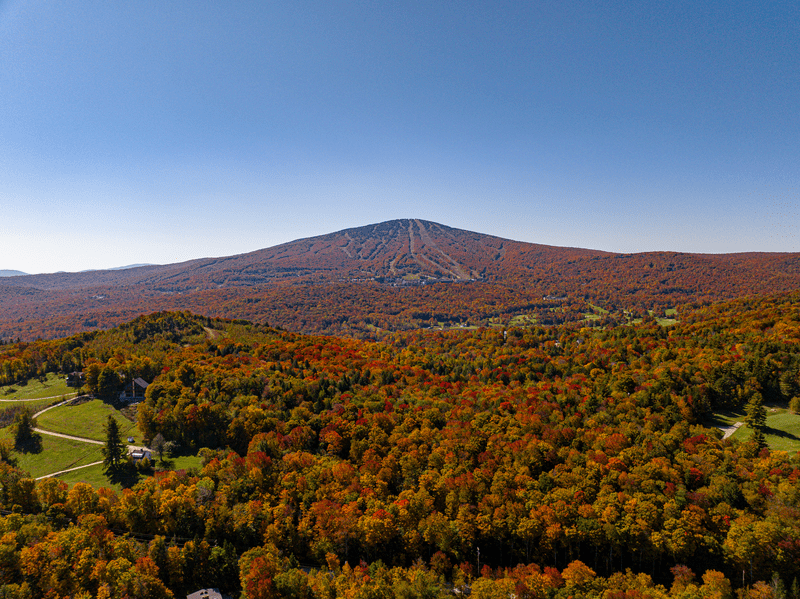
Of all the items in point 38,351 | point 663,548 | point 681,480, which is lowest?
point 663,548

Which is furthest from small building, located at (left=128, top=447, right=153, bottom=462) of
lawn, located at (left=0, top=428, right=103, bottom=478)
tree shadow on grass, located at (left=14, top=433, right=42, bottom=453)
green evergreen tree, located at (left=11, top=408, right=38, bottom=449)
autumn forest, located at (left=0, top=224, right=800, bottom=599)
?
green evergreen tree, located at (left=11, top=408, right=38, bottom=449)

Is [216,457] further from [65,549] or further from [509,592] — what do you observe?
[509,592]

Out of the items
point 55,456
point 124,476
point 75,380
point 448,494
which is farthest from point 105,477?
point 448,494

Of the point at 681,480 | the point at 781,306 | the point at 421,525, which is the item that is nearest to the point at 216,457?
the point at 421,525

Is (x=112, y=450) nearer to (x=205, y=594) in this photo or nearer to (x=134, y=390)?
(x=134, y=390)

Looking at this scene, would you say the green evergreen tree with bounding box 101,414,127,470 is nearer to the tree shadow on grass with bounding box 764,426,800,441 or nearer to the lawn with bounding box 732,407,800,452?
the lawn with bounding box 732,407,800,452
